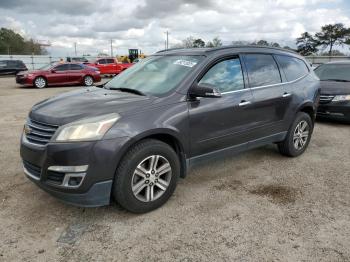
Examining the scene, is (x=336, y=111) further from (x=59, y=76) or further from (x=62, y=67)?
(x=62, y=67)

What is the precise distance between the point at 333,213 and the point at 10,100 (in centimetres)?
1196

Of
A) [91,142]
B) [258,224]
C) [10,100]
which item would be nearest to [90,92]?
[91,142]

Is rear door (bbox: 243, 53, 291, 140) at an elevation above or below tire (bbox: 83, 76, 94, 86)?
above

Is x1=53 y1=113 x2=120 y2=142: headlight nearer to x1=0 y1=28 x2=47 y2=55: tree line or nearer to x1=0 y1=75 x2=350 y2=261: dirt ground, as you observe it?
x1=0 y1=75 x2=350 y2=261: dirt ground

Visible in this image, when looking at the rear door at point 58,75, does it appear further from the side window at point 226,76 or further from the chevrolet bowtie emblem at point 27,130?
the side window at point 226,76

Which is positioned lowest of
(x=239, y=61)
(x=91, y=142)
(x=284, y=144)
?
(x=284, y=144)

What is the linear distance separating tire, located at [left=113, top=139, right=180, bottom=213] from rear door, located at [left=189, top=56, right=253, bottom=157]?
1.38 ft

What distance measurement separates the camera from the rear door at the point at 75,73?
61.9ft

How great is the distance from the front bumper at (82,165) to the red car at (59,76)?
52.8 ft

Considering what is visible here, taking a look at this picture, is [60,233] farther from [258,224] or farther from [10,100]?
[10,100]

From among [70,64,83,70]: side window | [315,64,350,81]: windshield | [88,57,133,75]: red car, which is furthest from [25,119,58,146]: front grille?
[88,57,133,75]: red car

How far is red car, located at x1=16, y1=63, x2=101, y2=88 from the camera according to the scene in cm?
1781

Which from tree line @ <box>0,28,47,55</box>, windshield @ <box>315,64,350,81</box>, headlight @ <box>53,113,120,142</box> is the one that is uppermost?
tree line @ <box>0,28,47,55</box>

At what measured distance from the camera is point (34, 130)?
3.39m
